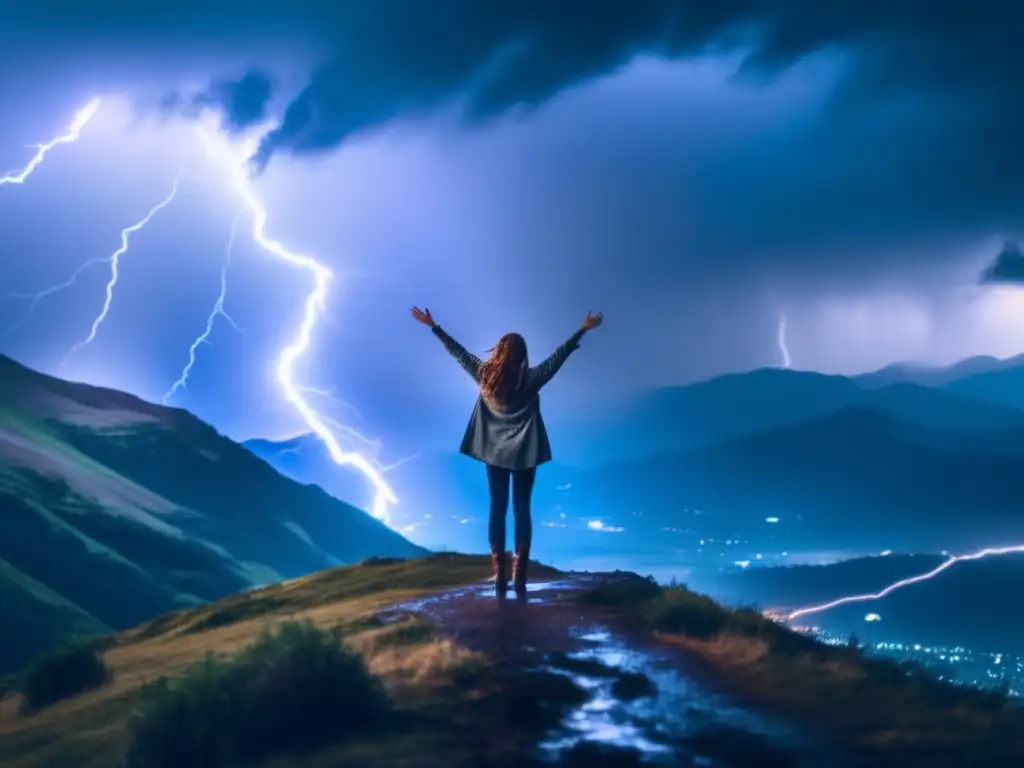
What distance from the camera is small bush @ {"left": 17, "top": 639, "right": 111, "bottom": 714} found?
6301mm

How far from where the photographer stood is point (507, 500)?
6.38 metres

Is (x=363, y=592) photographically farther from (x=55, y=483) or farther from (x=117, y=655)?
(x=55, y=483)

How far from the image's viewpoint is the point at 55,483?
1914 cm

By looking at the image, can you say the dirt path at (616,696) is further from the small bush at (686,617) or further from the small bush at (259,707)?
the small bush at (259,707)

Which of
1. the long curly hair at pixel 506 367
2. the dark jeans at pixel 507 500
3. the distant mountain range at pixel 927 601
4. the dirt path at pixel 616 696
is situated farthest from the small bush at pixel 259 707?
the distant mountain range at pixel 927 601

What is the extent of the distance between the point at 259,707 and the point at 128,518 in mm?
18527

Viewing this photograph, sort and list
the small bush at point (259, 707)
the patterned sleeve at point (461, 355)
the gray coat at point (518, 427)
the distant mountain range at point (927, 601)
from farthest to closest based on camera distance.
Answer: the distant mountain range at point (927, 601)
the patterned sleeve at point (461, 355)
the gray coat at point (518, 427)
the small bush at point (259, 707)

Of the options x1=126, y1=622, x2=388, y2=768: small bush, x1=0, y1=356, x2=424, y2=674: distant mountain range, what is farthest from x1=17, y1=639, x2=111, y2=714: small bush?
x1=0, y1=356, x2=424, y2=674: distant mountain range

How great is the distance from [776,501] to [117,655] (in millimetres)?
22002

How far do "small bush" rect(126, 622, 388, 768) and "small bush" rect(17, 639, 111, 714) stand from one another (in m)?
2.53

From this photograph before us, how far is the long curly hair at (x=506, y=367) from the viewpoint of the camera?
6.21 meters

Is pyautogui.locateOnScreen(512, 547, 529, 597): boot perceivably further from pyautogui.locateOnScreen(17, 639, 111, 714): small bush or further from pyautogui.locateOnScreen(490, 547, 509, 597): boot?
pyautogui.locateOnScreen(17, 639, 111, 714): small bush

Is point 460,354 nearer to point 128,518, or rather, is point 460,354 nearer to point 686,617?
point 686,617

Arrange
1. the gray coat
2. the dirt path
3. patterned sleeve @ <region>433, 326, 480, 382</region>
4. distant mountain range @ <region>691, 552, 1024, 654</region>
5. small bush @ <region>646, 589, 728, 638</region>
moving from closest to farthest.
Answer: the dirt path < small bush @ <region>646, 589, 728, 638</region> < the gray coat < patterned sleeve @ <region>433, 326, 480, 382</region> < distant mountain range @ <region>691, 552, 1024, 654</region>
